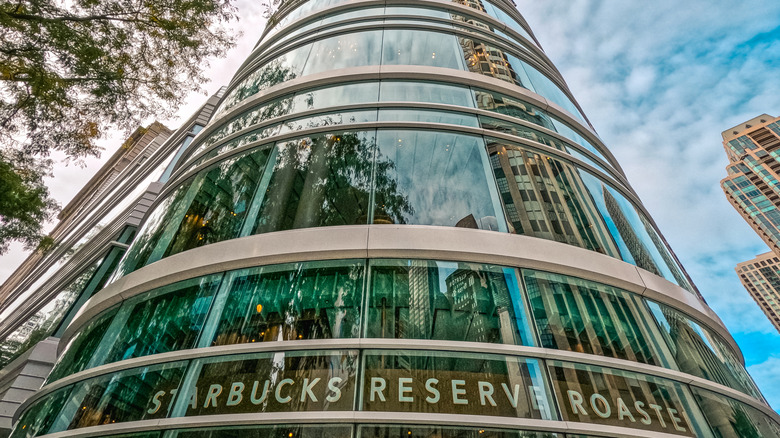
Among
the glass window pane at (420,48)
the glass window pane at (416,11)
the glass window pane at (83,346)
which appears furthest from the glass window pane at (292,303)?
the glass window pane at (416,11)

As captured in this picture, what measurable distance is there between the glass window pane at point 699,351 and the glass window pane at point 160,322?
6724 mm

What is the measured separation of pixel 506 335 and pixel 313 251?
113 inches

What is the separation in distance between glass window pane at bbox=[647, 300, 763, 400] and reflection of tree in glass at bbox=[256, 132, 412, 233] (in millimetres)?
4303

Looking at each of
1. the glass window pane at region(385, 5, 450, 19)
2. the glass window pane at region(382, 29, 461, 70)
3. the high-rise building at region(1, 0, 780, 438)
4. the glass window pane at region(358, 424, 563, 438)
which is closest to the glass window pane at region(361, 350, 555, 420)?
the high-rise building at region(1, 0, 780, 438)

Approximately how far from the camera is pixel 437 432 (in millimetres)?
3768

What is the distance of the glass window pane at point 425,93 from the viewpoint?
25.9ft

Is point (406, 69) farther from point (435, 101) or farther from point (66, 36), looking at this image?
point (66, 36)

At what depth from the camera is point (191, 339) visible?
491 centimetres

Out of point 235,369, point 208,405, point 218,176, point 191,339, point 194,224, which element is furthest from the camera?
point 218,176

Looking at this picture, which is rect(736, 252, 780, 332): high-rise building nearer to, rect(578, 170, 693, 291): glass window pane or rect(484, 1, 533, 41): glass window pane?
rect(484, 1, 533, 41): glass window pane

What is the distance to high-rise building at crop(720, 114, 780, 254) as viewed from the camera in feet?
373

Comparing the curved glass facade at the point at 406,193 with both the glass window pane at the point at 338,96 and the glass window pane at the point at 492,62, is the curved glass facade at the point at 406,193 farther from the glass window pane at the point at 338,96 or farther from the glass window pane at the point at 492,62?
the glass window pane at the point at 492,62

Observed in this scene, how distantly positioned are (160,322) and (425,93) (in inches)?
259

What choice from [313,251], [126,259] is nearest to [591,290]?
[313,251]
